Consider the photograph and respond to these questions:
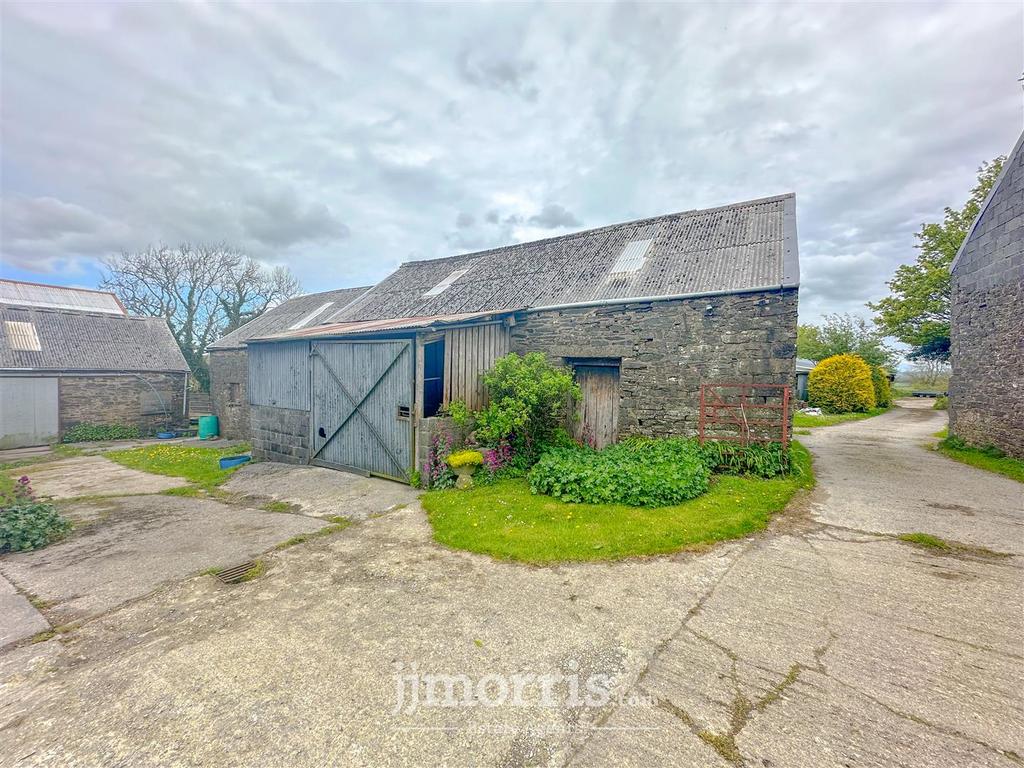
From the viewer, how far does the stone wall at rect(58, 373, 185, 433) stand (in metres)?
16.1

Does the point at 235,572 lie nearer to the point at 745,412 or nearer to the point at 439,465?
the point at 439,465

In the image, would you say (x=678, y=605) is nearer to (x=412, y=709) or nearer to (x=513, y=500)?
(x=412, y=709)

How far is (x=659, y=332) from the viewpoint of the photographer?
8.27 metres

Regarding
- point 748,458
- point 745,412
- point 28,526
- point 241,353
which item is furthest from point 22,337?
point 748,458

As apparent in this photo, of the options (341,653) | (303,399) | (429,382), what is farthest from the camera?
(303,399)

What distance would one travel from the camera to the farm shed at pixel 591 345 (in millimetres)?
7602

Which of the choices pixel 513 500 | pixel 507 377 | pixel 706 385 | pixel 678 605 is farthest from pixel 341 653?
pixel 706 385

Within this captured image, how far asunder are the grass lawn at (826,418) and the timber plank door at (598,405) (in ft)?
37.3

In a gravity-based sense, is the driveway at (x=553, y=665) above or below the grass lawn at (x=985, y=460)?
below

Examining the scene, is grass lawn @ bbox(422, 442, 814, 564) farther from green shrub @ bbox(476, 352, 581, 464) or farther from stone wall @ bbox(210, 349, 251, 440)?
stone wall @ bbox(210, 349, 251, 440)

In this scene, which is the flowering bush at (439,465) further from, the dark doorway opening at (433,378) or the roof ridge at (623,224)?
the roof ridge at (623,224)

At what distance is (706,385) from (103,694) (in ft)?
27.9

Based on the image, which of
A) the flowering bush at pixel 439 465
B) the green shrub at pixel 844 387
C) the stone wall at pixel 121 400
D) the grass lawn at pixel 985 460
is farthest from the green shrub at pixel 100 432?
the green shrub at pixel 844 387

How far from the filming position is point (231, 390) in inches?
720
